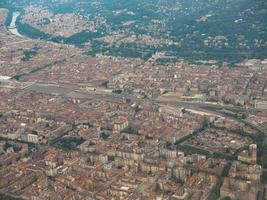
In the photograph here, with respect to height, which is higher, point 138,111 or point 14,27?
point 14,27

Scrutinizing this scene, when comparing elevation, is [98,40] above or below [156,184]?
above

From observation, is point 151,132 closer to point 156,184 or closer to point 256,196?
point 156,184

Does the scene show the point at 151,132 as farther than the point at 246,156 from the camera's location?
Yes

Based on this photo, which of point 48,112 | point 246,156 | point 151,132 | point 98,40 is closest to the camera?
point 246,156

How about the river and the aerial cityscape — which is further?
the river

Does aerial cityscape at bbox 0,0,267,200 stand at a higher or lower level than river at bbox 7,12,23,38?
lower

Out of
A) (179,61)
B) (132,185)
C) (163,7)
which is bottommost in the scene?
(132,185)

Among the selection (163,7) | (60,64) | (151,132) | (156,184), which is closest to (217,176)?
(156,184)

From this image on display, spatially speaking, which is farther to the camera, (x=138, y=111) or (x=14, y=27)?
(x=14, y=27)
